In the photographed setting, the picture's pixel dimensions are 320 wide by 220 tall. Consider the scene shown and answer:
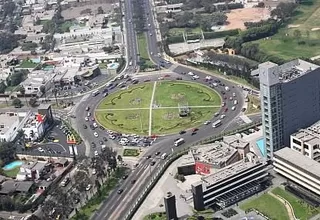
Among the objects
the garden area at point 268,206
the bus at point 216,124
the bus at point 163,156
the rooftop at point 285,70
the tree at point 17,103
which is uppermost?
the rooftop at point 285,70

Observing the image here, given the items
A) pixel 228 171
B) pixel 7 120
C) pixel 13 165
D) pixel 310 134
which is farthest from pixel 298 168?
pixel 7 120

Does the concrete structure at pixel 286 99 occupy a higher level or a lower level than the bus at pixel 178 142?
higher

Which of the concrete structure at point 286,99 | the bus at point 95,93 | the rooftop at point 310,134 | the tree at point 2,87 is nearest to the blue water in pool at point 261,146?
the concrete structure at point 286,99

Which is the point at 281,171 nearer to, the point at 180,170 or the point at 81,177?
the point at 180,170

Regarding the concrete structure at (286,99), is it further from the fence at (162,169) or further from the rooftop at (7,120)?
the rooftop at (7,120)

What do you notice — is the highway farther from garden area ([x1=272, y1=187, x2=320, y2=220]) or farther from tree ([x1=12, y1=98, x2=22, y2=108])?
garden area ([x1=272, y1=187, x2=320, y2=220])

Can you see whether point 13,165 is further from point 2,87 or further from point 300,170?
point 300,170

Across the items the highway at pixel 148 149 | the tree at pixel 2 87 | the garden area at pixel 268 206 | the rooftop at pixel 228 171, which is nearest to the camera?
the garden area at pixel 268 206

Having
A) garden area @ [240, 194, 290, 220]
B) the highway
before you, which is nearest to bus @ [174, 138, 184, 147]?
the highway
